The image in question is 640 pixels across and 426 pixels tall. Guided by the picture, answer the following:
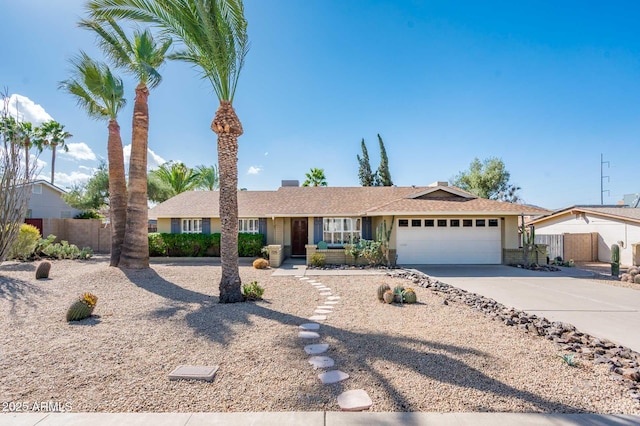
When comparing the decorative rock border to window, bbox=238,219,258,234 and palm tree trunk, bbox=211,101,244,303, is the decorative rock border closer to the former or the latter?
palm tree trunk, bbox=211,101,244,303

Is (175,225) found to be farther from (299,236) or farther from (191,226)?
(299,236)

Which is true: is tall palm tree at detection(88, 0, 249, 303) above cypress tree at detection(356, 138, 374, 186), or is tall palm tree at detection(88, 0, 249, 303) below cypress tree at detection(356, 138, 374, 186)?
below

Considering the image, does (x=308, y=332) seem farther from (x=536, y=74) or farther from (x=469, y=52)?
(x=536, y=74)

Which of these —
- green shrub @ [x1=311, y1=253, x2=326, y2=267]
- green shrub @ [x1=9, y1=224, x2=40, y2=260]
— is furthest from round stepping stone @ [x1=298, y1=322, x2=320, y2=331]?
green shrub @ [x1=9, y1=224, x2=40, y2=260]

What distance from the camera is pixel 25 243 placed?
48.4 feet

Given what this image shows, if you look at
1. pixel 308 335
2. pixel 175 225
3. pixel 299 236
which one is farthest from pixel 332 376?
pixel 175 225

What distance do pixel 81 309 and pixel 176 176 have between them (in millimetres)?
32692

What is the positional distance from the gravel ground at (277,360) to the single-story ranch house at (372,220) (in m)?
7.63

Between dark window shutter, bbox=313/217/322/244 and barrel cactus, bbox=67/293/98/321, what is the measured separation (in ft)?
38.5

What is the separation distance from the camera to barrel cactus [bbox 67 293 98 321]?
6.24m

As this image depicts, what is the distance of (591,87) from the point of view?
1530cm

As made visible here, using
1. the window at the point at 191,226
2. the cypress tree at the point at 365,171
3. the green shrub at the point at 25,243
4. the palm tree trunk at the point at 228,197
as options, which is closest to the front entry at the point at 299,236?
the window at the point at 191,226

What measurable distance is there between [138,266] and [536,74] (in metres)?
19.0

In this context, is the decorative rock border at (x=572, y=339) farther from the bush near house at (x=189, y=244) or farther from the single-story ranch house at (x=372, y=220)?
the bush near house at (x=189, y=244)
